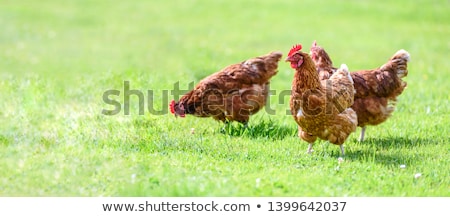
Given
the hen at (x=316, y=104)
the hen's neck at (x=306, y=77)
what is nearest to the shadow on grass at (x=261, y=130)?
the hen at (x=316, y=104)

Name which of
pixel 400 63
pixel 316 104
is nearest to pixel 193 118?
pixel 316 104

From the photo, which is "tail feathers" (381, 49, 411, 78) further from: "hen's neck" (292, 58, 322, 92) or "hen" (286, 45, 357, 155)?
"hen's neck" (292, 58, 322, 92)

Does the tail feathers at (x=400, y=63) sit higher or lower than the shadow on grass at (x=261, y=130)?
higher

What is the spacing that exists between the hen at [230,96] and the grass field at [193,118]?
0.97ft

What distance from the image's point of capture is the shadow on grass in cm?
961

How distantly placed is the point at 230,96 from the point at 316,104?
2089 mm

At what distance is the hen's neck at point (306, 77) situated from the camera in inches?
328

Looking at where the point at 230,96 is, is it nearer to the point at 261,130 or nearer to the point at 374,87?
the point at 261,130

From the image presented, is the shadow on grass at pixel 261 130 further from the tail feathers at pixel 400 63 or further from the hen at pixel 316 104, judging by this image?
the tail feathers at pixel 400 63

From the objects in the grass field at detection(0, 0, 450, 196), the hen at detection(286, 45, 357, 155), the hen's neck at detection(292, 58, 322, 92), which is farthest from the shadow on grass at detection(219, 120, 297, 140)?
the hen's neck at detection(292, 58, 322, 92)

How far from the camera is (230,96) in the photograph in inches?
400

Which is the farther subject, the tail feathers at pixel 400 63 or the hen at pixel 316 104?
the tail feathers at pixel 400 63

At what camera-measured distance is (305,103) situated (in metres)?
8.40

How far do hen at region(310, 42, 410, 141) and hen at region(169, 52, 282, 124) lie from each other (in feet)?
3.73
